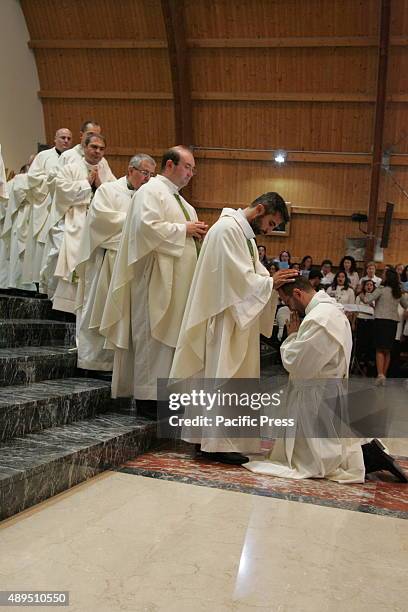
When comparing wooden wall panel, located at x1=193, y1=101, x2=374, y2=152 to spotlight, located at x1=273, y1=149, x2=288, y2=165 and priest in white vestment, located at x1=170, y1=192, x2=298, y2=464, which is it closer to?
spotlight, located at x1=273, y1=149, x2=288, y2=165

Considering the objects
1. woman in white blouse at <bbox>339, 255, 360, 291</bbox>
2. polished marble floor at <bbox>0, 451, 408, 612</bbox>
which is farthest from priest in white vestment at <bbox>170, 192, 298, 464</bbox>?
woman in white blouse at <bbox>339, 255, 360, 291</bbox>

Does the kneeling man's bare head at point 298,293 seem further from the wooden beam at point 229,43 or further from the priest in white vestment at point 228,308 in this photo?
the wooden beam at point 229,43

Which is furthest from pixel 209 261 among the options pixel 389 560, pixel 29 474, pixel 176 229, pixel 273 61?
pixel 273 61

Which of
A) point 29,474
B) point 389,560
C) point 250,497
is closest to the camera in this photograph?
point 389,560

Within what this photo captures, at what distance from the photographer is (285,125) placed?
12812mm

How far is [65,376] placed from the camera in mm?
4898

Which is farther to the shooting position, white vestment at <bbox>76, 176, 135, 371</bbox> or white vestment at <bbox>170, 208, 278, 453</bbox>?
white vestment at <bbox>76, 176, 135, 371</bbox>

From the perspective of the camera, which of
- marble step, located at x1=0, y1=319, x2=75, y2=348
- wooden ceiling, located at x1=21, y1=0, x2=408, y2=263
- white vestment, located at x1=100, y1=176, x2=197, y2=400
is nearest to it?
white vestment, located at x1=100, y1=176, x2=197, y2=400

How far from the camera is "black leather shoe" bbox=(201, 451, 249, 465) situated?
4.02 meters

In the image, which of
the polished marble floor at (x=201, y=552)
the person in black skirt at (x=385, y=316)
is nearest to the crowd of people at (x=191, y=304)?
the polished marble floor at (x=201, y=552)

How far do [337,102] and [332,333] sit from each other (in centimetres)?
960

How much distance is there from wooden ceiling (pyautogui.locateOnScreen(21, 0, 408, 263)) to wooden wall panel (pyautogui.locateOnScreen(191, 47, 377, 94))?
0.02 metres

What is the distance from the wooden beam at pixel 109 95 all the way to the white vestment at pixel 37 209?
254 inches

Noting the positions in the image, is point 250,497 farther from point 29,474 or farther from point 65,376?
point 65,376
